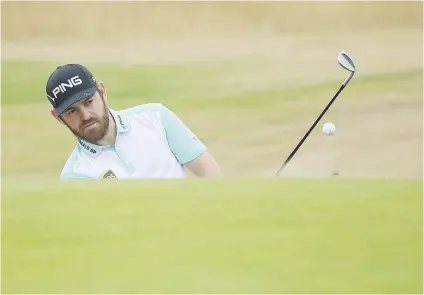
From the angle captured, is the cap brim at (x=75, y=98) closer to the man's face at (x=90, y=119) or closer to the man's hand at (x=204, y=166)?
the man's face at (x=90, y=119)

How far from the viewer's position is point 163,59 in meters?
2.94

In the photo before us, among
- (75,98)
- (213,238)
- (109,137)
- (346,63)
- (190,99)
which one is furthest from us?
(346,63)

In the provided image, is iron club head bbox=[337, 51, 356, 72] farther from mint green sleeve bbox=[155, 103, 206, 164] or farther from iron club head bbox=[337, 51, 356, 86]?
mint green sleeve bbox=[155, 103, 206, 164]

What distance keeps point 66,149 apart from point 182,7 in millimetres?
664

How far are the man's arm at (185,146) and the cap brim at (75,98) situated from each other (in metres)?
0.26

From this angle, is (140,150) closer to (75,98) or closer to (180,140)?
(180,140)

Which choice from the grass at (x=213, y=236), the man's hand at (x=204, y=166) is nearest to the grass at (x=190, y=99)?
the man's hand at (x=204, y=166)

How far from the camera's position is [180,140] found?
2.55 m

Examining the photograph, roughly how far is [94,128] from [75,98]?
0.40ft

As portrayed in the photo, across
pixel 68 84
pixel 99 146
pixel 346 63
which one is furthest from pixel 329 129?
pixel 68 84

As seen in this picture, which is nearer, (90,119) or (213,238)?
(213,238)

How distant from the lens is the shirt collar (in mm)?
2469

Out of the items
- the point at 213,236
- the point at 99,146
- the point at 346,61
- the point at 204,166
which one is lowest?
the point at 204,166

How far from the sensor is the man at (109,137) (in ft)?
7.95
